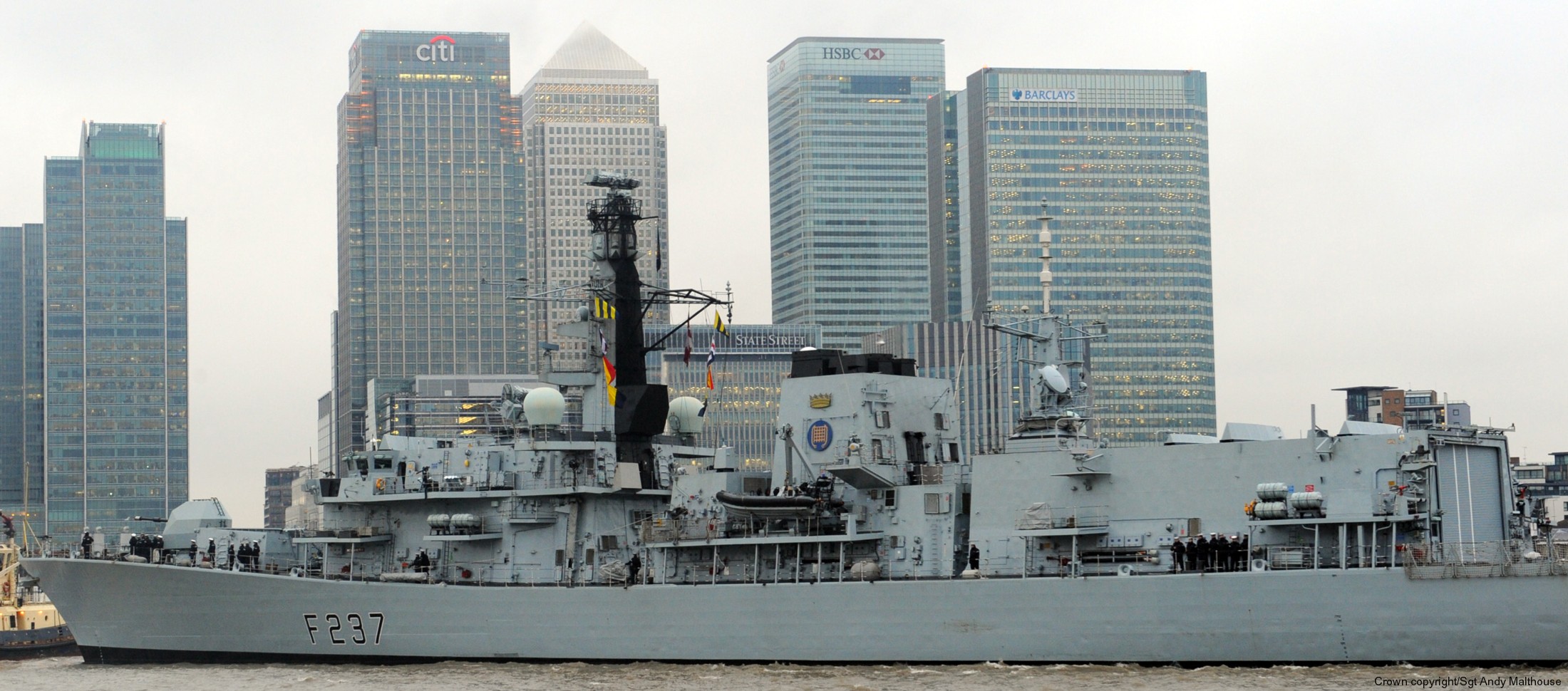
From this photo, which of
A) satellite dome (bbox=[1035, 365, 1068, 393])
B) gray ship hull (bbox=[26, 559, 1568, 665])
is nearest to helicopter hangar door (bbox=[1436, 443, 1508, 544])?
gray ship hull (bbox=[26, 559, 1568, 665])

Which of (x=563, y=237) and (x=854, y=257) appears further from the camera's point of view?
(x=563, y=237)

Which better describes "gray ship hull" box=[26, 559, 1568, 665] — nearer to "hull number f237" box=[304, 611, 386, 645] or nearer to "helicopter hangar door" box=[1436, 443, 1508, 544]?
"hull number f237" box=[304, 611, 386, 645]

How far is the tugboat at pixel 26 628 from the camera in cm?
4822

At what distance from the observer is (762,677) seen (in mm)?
29719

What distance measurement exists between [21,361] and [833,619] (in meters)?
176

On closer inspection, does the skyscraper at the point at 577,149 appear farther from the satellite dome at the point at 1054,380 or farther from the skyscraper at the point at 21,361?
the satellite dome at the point at 1054,380

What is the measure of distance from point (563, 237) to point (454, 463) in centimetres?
14081

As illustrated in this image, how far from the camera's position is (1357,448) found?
27.0 metres

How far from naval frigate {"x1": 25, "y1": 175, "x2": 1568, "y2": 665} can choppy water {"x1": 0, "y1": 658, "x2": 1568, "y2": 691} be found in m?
0.35

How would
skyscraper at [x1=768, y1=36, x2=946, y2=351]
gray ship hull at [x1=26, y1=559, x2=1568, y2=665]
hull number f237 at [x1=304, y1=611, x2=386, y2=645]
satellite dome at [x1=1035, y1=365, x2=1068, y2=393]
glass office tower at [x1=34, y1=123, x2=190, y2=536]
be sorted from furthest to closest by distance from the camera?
skyscraper at [x1=768, y1=36, x2=946, y2=351]
glass office tower at [x1=34, y1=123, x2=190, y2=536]
hull number f237 at [x1=304, y1=611, x2=386, y2=645]
satellite dome at [x1=1035, y1=365, x2=1068, y2=393]
gray ship hull at [x1=26, y1=559, x2=1568, y2=665]

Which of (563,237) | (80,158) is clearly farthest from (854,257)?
(80,158)

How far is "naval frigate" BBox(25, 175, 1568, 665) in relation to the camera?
26531 mm

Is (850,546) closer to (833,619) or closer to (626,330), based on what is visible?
(833,619)

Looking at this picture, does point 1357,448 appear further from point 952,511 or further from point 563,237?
point 563,237
